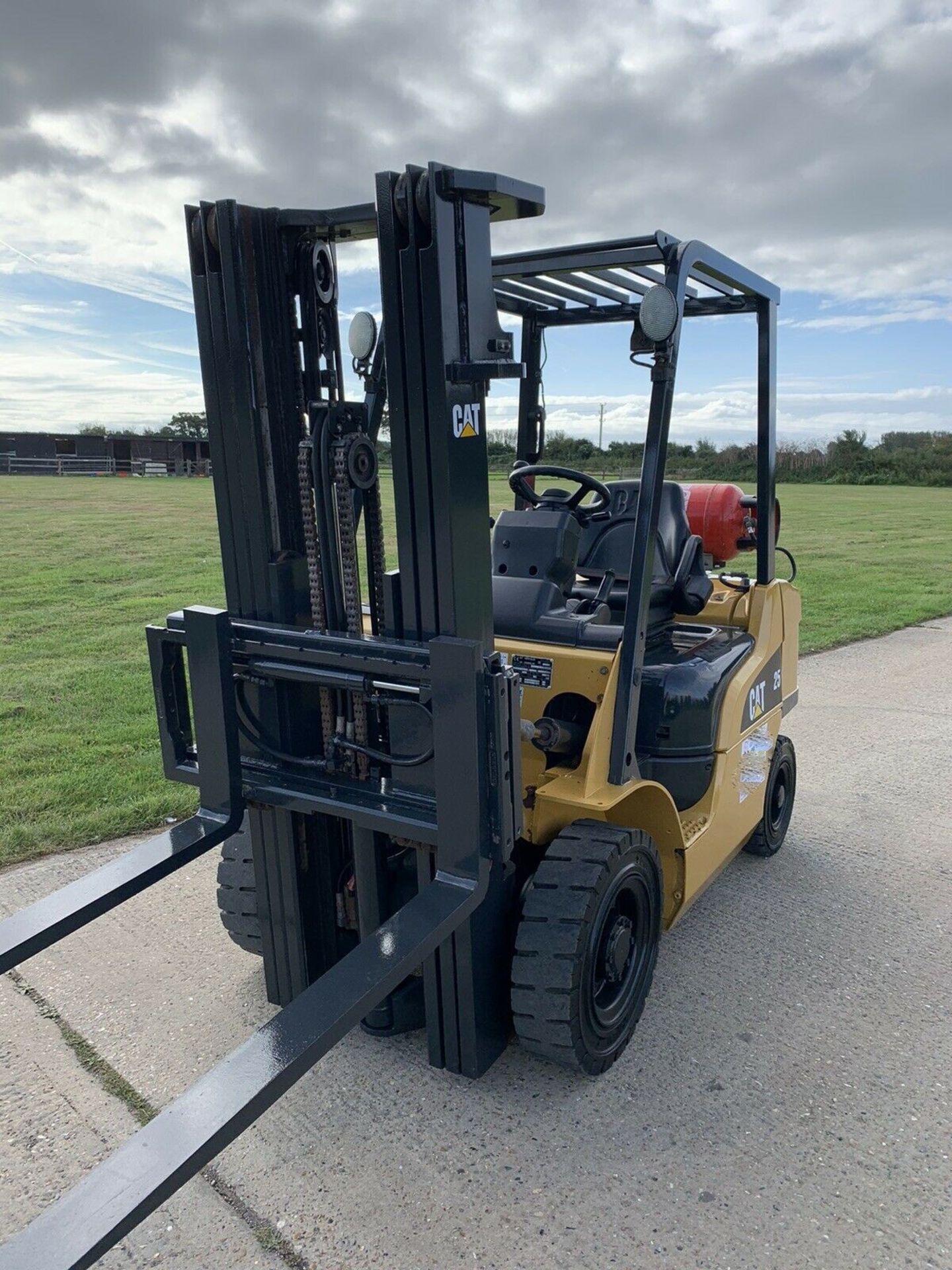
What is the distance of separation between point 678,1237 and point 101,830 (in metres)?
3.64

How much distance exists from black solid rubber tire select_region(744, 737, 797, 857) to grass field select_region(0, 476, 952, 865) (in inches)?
84.1

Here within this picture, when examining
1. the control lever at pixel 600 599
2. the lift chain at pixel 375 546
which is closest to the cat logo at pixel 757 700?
the control lever at pixel 600 599

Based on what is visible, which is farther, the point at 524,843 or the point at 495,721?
the point at 524,843

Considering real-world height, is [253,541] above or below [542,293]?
below

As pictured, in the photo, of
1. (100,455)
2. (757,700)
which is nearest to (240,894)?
(757,700)

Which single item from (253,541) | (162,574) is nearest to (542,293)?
(253,541)

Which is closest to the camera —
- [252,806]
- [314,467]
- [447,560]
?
[447,560]

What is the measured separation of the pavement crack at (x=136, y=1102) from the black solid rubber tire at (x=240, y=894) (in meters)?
0.59

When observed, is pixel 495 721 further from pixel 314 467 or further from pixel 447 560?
pixel 314 467

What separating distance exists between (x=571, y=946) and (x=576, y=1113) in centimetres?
54

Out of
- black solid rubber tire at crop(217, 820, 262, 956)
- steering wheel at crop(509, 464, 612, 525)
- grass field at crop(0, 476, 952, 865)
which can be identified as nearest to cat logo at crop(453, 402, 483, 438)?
steering wheel at crop(509, 464, 612, 525)

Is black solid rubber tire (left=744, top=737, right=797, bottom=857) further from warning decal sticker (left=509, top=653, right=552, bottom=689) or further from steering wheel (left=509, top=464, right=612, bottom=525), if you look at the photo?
warning decal sticker (left=509, top=653, right=552, bottom=689)

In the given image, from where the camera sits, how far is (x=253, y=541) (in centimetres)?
294

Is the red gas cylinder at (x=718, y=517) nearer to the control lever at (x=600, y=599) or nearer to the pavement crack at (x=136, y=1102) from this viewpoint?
the control lever at (x=600, y=599)
